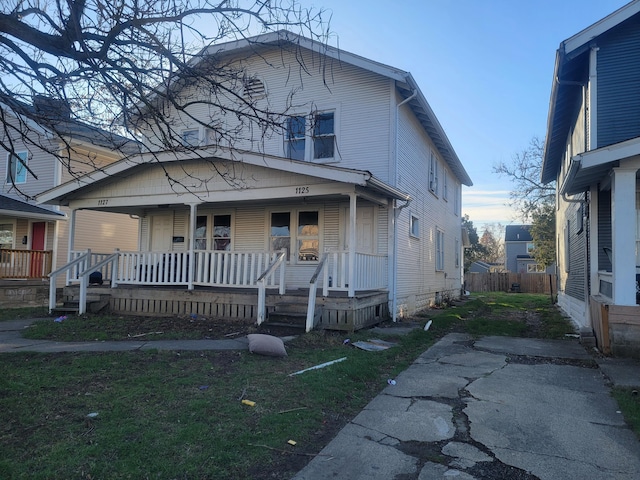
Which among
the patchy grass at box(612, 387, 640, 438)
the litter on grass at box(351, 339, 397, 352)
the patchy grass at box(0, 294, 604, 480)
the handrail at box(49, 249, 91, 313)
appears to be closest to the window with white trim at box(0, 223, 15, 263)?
the handrail at box(49, 249, 91, 313)

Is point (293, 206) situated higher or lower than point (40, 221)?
higher

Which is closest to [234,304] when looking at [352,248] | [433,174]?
[352,248]

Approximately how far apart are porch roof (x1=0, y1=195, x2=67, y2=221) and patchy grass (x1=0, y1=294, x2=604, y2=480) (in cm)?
1213

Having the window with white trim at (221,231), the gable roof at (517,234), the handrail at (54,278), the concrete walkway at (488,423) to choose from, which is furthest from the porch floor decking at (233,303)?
the gable roof at (517,234)

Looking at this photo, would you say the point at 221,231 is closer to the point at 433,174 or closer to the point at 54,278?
the point at 54,278

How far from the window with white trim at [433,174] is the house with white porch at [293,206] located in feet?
4.12

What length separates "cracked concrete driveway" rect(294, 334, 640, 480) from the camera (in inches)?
138

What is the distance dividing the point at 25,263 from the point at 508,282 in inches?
1259

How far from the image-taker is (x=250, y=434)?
13.0ft

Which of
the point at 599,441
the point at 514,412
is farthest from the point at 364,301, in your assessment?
the point at 599,441

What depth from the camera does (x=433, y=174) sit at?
1630cm

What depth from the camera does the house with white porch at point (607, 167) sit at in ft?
23.9

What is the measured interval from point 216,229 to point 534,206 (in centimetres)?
2931

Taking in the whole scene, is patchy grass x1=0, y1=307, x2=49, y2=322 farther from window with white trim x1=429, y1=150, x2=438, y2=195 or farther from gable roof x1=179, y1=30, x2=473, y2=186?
window with white trim x1=429, y1=150, x2=438, y2=195
